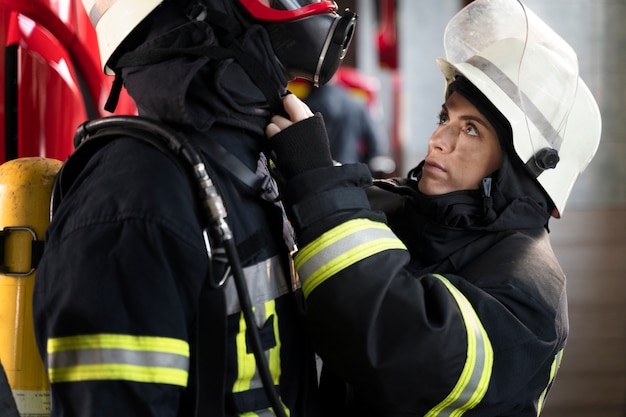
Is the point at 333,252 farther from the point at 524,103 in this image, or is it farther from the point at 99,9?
the point at 524,103

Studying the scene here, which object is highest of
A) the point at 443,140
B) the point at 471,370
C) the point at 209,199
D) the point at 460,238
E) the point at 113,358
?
the point at 443,140

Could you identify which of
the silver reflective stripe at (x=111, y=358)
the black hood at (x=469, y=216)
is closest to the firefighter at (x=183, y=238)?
the silver reflective stripe at (x=111, y=358)

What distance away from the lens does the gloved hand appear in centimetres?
157

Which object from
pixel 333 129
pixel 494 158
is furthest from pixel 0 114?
pixel 333 129

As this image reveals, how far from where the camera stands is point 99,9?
1620 mm

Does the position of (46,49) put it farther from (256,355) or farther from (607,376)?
(607,376)

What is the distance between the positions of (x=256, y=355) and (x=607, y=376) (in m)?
3.68

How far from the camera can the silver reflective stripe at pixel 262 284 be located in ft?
4.72

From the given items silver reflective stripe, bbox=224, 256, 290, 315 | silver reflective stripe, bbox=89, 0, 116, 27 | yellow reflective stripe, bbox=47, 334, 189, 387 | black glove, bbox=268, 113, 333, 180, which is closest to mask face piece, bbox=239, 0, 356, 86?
black glove, bbox=268, 113, 333, 180

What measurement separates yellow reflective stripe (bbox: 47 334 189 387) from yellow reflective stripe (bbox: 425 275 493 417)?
64 centimetres

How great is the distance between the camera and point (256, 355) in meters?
1.39

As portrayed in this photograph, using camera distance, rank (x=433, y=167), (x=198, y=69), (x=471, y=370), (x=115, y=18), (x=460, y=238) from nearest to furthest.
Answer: (x=198, y=69), (x=115, y=18), (x=471, y=370), (x=460, y=238), (x=433, y=167)

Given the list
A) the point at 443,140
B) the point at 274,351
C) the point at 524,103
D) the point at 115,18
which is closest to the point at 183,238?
the point at 274,351

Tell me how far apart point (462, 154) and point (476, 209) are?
15 centimetres
